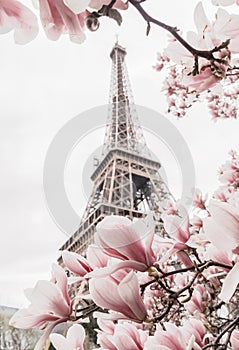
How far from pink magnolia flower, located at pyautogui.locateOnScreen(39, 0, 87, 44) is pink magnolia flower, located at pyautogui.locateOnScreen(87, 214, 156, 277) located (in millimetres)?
208

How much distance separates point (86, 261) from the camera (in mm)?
559

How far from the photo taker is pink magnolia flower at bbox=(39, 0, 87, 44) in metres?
0.34

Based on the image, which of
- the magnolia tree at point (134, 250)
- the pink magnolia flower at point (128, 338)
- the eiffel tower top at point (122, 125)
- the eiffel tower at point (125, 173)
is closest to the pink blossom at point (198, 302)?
the magnolia tree at point (134, 250)

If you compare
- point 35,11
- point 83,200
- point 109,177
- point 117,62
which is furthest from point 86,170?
point 117,62

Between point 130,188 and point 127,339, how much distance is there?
8349 millimetres

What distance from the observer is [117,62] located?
12.4 meters

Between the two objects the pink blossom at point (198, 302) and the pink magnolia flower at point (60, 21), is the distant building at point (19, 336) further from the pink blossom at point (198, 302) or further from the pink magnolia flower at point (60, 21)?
the pink magnolia flower at point (60, 21)

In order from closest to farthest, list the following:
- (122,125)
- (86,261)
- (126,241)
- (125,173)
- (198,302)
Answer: (126,241), (86,261), (198,302), (125,173), (122,125)

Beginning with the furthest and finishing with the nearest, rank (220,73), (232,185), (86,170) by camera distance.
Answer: (232,185), (86,170), (220,73)

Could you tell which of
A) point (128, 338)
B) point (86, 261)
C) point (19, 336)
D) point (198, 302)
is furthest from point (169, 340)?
point (19, 336)

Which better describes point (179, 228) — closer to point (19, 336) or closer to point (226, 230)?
point (226, 230)

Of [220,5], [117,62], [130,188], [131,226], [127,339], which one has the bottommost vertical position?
[127,339]

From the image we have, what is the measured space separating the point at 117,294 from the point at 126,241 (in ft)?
0.22

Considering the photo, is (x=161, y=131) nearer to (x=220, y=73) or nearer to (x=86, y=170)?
(x=220, y=73)
